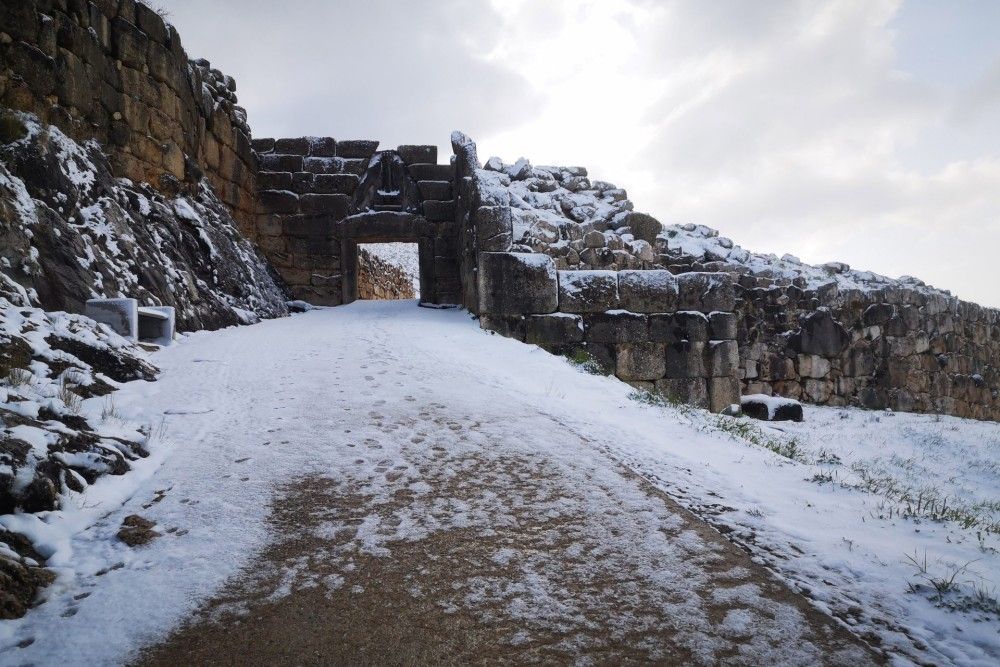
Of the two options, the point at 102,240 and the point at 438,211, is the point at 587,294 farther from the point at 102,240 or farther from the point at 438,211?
the point at 102,240

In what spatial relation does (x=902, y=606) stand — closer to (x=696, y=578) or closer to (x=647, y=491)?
(x=696, y=578)

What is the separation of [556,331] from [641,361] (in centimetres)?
111

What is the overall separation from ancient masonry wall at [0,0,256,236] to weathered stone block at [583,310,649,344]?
590 cm

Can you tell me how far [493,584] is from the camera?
1.88m

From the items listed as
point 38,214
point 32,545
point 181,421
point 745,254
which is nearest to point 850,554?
point 32,545

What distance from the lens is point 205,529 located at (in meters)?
2.15

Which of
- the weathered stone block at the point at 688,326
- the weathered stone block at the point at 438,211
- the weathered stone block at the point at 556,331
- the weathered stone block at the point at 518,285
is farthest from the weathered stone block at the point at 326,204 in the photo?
the weathered stone block at the point at 688,326

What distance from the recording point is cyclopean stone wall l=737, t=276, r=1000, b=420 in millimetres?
8836

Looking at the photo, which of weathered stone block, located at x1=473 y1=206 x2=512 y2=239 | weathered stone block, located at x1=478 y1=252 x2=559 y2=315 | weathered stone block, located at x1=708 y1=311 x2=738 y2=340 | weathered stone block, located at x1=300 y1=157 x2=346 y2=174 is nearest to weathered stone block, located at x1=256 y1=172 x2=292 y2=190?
weathered stone block, located at x1=300 y1=157 x2=346 y2=174

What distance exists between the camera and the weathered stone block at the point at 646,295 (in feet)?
22.5

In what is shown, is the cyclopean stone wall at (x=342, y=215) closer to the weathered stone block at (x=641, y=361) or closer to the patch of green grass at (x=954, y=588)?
the weathered stone block at (x=641, y=361)

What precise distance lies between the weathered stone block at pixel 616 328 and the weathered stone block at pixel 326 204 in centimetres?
599

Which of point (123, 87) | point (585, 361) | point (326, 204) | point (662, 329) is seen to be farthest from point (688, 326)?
point (123, 87)

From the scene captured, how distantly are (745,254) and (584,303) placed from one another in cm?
466
